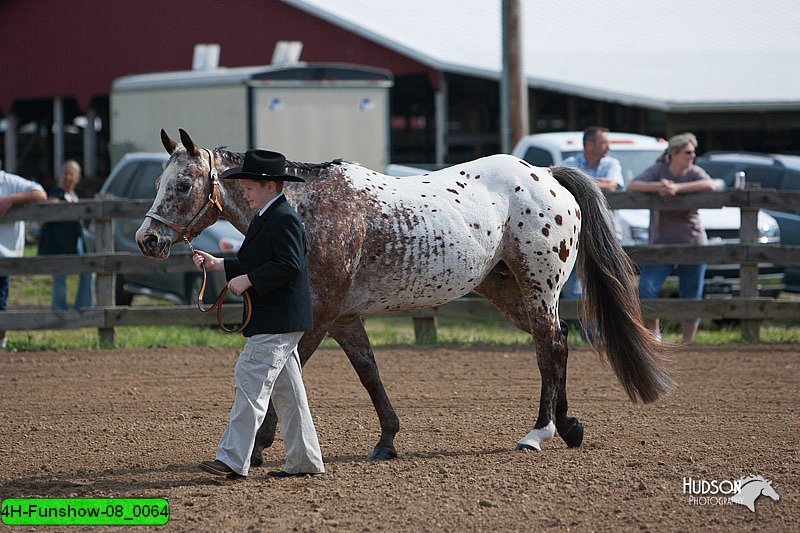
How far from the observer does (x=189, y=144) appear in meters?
5.90

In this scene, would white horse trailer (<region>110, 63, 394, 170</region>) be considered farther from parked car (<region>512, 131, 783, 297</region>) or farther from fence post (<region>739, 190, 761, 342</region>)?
fence post (<region>739, 190, 761, 342</region>)

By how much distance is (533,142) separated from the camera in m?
13.1

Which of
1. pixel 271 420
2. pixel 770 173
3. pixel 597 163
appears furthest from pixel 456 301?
pixel 770 173

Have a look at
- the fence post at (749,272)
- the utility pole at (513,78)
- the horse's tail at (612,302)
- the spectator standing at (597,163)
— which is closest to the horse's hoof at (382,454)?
the horse's tail at (612,302)

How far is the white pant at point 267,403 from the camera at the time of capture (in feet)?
18.1

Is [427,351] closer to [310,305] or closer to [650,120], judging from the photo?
[310,305]

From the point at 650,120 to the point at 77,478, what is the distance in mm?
20083

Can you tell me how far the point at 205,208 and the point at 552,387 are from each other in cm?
226

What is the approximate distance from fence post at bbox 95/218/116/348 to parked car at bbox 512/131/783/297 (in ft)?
15.6

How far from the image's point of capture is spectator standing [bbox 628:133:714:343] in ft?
34.7

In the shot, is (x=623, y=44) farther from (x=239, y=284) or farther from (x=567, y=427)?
(x=239, y=284)

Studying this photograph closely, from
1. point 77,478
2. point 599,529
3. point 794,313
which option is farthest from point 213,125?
point 599,529

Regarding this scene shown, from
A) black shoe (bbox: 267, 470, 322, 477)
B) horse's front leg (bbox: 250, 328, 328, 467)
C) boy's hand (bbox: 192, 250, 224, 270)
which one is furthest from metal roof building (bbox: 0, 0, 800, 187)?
boy's hand (bbox: 192, 250, 224, 270)

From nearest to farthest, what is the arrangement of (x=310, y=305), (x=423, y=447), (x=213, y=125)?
(x=310, y=305) < (x=423, y=447) < (x=213, y=125)
